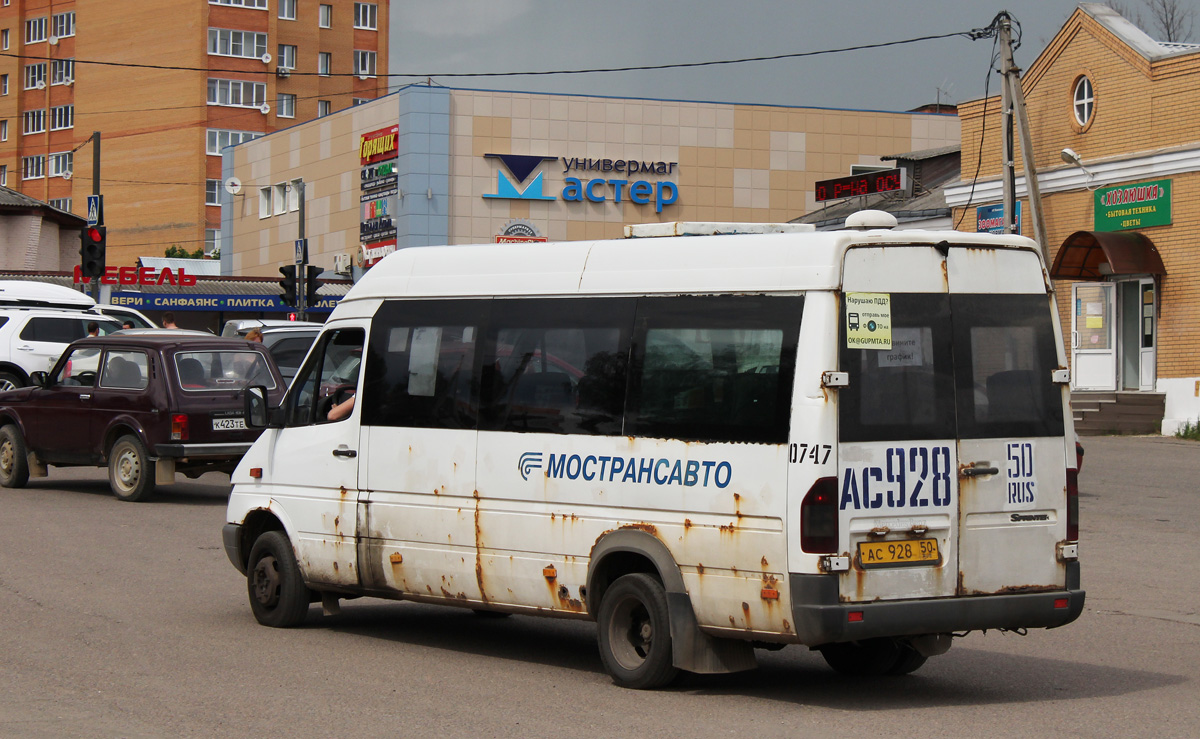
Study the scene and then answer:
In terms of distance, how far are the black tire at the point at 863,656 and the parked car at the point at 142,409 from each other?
977 centimetres

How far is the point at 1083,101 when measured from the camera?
98.3 feet

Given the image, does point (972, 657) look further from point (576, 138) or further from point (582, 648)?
point (576, 138)

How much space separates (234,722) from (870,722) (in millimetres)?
2884

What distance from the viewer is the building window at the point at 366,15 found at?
308 feet

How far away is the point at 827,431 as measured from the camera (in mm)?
7066

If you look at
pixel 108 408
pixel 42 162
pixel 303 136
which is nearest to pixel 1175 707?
pixel 108 408

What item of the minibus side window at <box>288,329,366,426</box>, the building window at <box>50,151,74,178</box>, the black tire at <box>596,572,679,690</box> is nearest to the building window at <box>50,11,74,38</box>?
the building window at <box>50,151,74,178</box>

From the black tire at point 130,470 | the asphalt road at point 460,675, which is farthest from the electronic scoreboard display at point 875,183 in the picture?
the asphalt road at point 460,675

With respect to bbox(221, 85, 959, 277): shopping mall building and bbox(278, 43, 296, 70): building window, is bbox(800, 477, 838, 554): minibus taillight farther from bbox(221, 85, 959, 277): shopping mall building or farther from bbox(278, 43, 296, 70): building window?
bbox(278, 43, 296, 70): building window

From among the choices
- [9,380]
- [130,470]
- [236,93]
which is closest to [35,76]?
[236,93]

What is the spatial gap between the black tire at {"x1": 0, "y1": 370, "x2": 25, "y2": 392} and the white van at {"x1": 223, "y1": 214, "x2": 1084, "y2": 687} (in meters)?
17.7

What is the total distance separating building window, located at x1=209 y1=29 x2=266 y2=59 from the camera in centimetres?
8681

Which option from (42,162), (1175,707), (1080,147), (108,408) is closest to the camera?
(1175,707)

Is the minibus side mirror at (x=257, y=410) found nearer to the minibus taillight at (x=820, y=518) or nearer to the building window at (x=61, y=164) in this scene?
the minibus taillight at (x=820, y=518)
